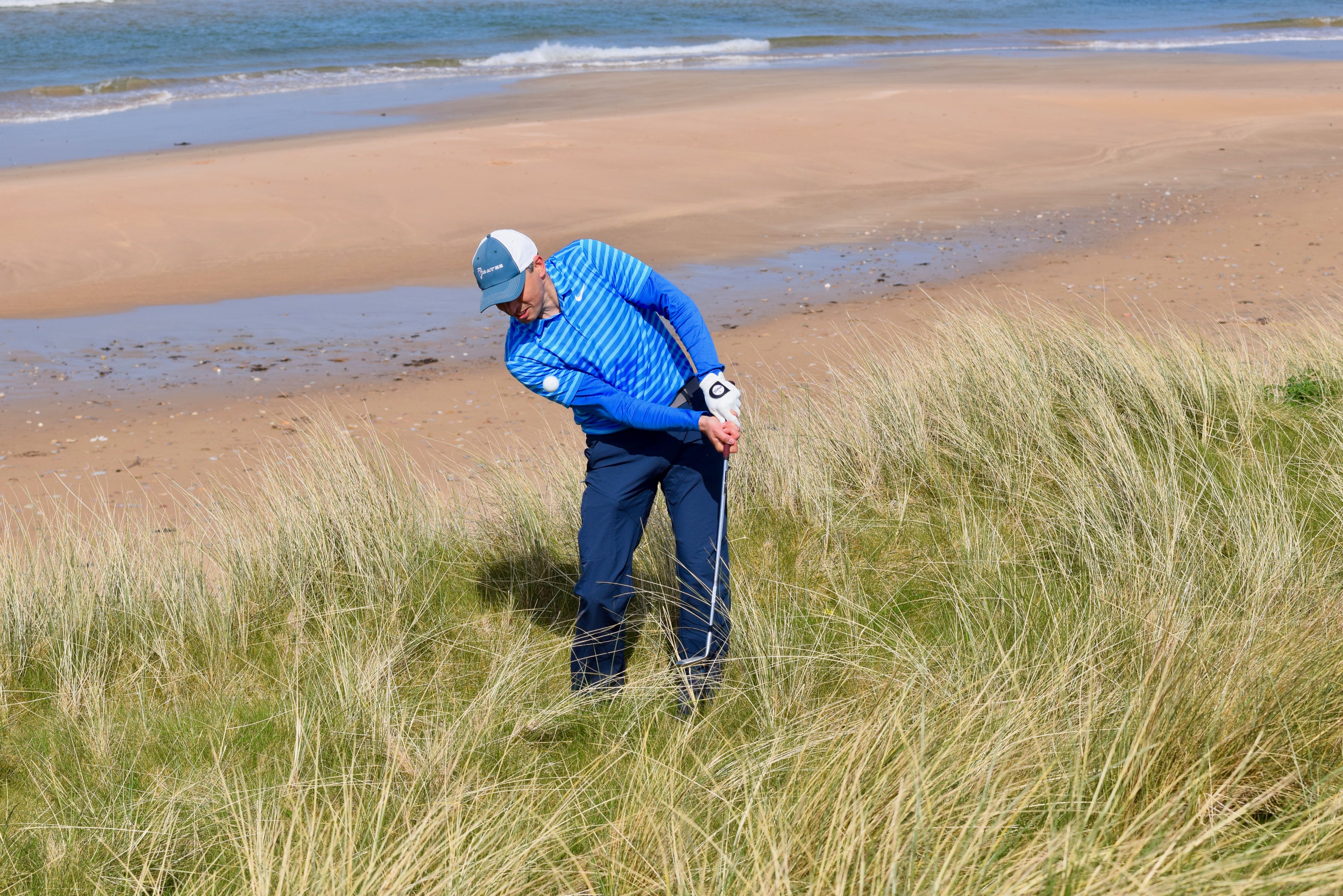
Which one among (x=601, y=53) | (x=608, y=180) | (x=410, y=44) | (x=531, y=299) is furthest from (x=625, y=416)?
(x=410, y=44)

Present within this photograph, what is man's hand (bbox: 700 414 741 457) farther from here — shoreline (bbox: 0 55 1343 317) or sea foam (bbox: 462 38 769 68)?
sea foam (bbox: 462 38 769 68)

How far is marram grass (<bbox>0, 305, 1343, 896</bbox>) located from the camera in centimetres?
266

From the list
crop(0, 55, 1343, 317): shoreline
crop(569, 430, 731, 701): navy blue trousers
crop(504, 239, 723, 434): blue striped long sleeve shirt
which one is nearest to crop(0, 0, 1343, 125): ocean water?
crop(0, 55, 1343, 317): shoreline

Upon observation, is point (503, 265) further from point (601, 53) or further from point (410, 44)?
point (410, 44)

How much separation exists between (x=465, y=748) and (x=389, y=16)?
4288cm

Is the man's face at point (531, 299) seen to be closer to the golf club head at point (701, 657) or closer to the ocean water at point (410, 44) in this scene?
the golf club head at point (701, 657)

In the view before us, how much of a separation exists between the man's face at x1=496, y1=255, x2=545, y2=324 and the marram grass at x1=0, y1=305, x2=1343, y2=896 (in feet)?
3.79

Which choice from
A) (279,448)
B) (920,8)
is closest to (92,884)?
(279,448)

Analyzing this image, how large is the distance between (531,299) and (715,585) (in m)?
1.12

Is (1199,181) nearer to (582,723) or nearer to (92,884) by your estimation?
(582,723)

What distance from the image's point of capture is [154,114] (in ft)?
75.2

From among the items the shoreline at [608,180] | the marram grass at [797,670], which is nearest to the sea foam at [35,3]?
the shoreline at [608,180]

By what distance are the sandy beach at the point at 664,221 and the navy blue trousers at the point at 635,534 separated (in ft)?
10.2

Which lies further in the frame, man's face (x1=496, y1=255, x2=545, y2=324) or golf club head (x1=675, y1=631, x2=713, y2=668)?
golf club head (x1=675, y1=631, x2=713, y2=668)
